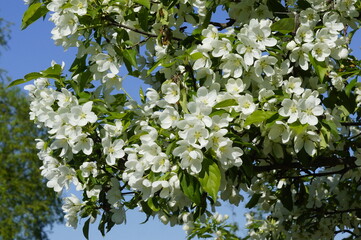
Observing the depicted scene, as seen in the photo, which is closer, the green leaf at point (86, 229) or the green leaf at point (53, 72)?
the green leaf at point (53, 72)

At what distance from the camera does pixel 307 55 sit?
279 cm

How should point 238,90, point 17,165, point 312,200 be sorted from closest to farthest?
point 238,90 → point 312,200 → point 17,165

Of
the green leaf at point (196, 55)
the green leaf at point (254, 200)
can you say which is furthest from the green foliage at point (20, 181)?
the green leaf at point (196, 55)

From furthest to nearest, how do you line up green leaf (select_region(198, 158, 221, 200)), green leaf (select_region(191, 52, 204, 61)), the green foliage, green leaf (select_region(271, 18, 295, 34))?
the green foliage
green leaf (select_region(271, 18, 295, 34))
green leaf (select_region(191, 52, 204, 61))
green leaf (select_region(198, 158, 221, 200))

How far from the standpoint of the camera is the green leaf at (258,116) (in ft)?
8.04

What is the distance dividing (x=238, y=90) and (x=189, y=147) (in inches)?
19.2

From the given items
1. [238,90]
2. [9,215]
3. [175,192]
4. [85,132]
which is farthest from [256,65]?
[9,215]

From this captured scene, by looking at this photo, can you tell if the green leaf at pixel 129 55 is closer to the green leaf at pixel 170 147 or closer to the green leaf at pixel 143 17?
the green leaf at pixel 143 17

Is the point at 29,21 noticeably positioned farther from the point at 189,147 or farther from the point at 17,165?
the point at 17,165

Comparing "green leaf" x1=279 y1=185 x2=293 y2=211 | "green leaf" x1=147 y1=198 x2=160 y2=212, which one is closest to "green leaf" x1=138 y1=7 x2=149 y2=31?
"green leaf" x1=147 y1=198 x2=160 y2=212

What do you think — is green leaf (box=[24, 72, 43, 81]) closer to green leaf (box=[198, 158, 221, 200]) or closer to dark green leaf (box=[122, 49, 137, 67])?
dark green leaf (box=[122, 49, 137, 67])

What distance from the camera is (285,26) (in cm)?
280

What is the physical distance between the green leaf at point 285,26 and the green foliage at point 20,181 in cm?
1416

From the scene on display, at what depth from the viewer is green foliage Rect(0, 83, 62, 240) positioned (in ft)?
53.8
